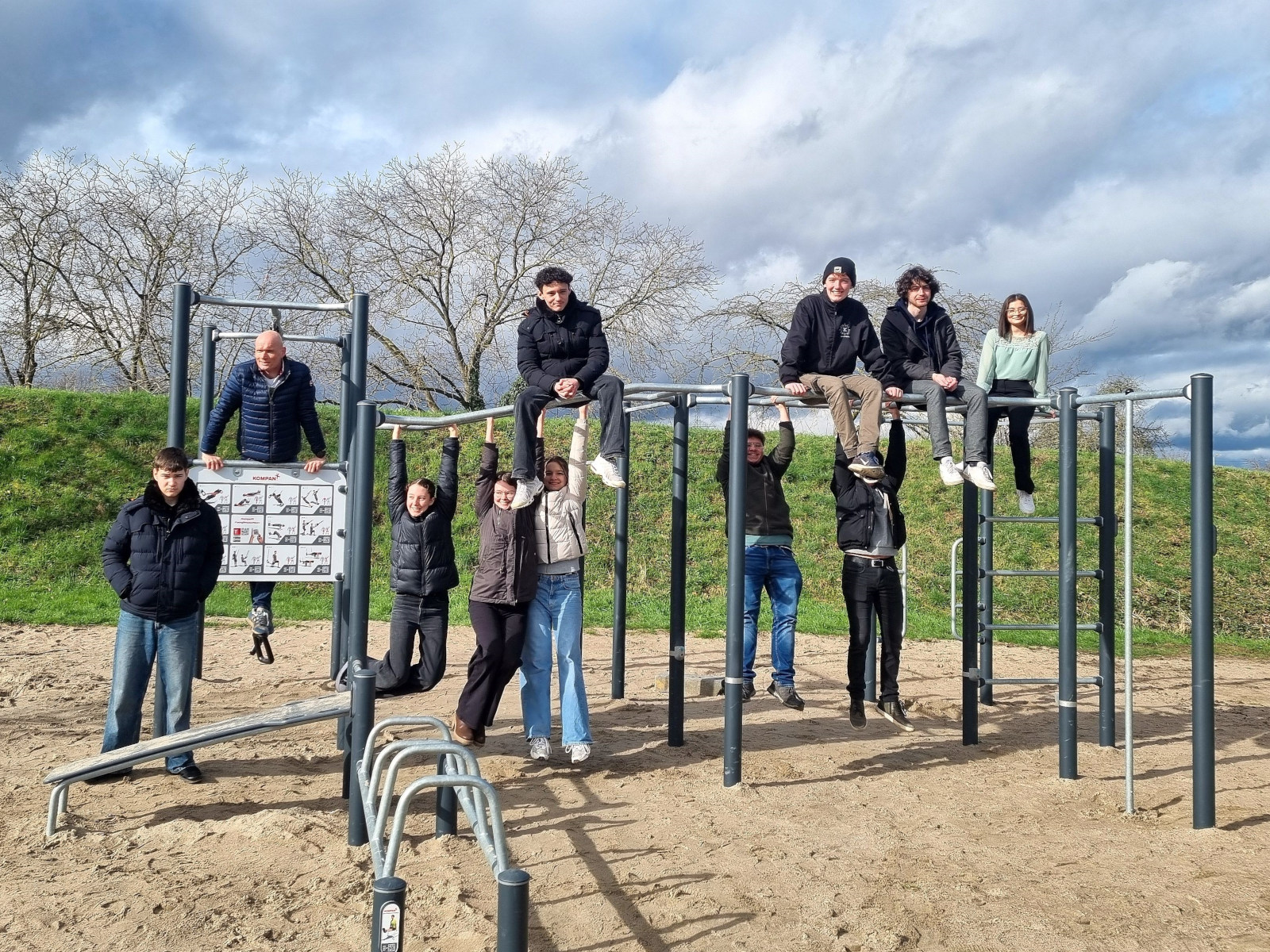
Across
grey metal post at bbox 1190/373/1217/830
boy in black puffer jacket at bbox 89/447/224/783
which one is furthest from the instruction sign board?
grey metal post at bbox 1190/373/1217/830

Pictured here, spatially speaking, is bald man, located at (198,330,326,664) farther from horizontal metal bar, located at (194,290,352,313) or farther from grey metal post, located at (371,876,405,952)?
grey metal post, located at (371,876,405,952)

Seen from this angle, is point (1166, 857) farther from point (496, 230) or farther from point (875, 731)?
point (496, 230)

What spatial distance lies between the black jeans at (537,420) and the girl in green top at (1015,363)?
2.47 meters

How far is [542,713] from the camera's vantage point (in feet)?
17.7

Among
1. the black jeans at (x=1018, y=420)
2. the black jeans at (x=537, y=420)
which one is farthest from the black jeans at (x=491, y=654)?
the black jeans at (x=1018, y=420)

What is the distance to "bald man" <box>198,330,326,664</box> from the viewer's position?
20.5 ft

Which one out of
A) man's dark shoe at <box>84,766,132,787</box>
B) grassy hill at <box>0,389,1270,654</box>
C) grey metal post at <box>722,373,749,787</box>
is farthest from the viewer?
grassy hill at <box>0,389,1270,654</box>

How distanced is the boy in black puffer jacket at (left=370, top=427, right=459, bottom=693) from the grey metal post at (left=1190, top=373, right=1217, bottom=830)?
12.5 ft

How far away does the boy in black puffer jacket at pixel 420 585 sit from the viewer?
227 inches

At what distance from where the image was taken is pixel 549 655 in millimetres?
5422

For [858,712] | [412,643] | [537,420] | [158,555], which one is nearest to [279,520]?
[412,643]

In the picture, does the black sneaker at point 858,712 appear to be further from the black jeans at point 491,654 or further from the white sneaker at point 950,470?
the black jeans at point 491,654

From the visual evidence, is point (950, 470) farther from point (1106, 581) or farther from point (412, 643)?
point (412, 643)

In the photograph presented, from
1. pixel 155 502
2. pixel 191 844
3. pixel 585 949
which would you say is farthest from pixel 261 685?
pixel 585 949
